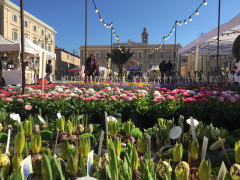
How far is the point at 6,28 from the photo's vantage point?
27.6 meters

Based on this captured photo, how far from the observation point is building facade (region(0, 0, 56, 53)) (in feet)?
88.7

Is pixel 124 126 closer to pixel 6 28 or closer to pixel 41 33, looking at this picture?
pixel 6 28

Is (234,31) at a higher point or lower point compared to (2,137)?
higher

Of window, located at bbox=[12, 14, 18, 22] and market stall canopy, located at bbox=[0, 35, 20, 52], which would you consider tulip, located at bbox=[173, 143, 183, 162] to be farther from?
window, located at bbox=[12, 14, 18, 22]

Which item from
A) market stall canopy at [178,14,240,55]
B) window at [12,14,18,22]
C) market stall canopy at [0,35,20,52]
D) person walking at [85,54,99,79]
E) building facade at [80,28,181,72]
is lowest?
person walking at [85,54,99,79]

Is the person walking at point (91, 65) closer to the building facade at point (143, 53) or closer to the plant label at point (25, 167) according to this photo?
the plant label at point (25, 167)

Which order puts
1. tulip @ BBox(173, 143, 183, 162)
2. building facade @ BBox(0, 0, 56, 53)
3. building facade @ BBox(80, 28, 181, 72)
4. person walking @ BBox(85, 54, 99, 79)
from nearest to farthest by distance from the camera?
1. tulip @ BBox(173, 143, 183, 162)
2. person walking @ BBox(85, 54, 99, 79)
3. building facade @ BBox(0, 0, 56, 53)
4. building facade @ BBox(80, 28, 181, 72)

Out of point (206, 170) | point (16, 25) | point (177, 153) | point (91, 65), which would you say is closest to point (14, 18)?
point (16, 25)

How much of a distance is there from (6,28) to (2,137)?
2980 cm

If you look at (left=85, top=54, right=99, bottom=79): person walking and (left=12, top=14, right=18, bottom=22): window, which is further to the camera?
(left=12, top=14, right=18, bottom=22): window

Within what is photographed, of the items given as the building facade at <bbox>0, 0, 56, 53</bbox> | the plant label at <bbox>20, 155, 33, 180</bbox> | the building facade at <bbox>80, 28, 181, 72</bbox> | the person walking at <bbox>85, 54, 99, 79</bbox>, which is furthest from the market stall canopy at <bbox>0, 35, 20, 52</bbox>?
the building facade at <bbox>80, 28, 181, 72</bbox>

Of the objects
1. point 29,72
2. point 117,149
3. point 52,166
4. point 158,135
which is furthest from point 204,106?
point 29,72

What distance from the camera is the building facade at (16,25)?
2703 cm

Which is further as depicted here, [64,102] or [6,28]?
[6,28]
